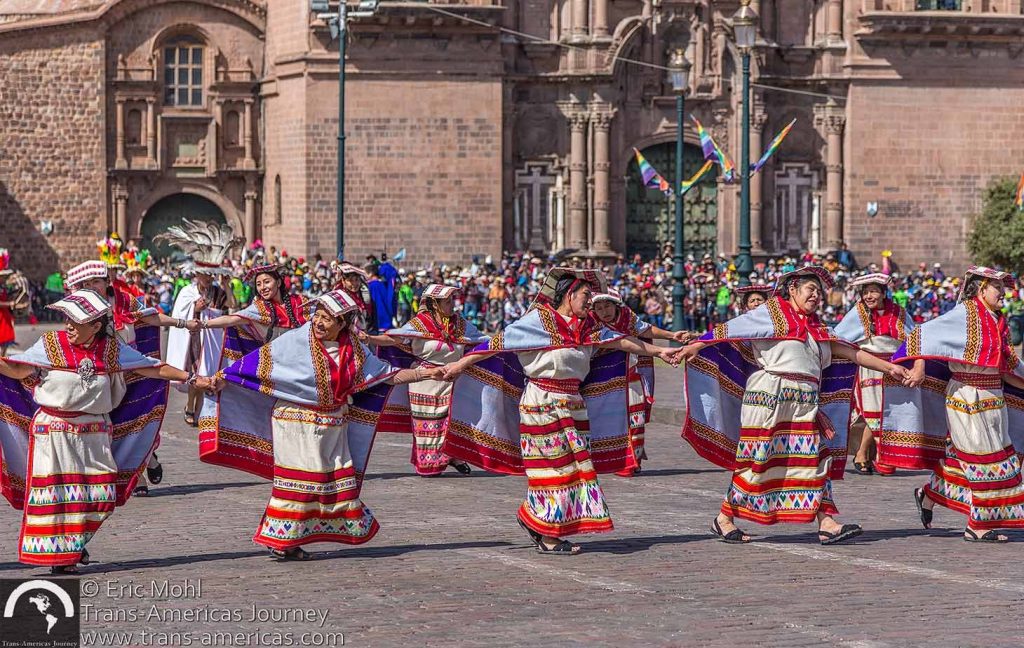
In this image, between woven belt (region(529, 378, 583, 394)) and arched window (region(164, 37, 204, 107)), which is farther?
arched window (region(164, 37, 204, 107))

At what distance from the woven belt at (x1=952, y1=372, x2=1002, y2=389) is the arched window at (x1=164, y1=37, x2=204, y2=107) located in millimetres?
35091

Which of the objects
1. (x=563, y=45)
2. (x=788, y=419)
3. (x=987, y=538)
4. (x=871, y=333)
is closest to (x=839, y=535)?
(x=788, y=419)

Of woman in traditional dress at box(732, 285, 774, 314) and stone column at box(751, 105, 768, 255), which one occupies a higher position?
stone column at box(751, 105, 768, 255)

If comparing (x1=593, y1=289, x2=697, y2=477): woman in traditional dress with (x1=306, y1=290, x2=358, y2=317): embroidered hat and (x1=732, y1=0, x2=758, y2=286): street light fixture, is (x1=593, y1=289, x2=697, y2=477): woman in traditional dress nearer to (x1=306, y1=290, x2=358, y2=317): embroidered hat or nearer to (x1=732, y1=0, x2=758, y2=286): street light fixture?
(x1=306, y1=290, x2=358, y2=317): embroidered hat

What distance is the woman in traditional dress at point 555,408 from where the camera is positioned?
41.3 feet

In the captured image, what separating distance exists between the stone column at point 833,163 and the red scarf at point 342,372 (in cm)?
3424

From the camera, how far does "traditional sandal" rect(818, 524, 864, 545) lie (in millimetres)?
12766

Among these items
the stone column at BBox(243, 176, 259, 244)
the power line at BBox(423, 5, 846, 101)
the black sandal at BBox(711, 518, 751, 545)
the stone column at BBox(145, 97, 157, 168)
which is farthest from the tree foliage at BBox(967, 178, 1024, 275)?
the black sandal at BBox(711, 518, 751, 545)

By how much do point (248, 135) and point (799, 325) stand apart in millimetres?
34730

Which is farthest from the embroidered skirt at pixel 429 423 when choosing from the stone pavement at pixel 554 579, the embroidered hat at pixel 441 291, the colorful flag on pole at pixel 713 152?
the colorful flag on pole at pixel 713 152

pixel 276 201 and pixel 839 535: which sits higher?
pixel 276 201

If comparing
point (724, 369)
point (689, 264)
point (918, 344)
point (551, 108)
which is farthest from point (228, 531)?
point (551, 108)

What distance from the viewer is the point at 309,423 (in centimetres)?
1211

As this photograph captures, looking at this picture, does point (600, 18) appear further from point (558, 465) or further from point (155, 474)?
point (558, 465)
